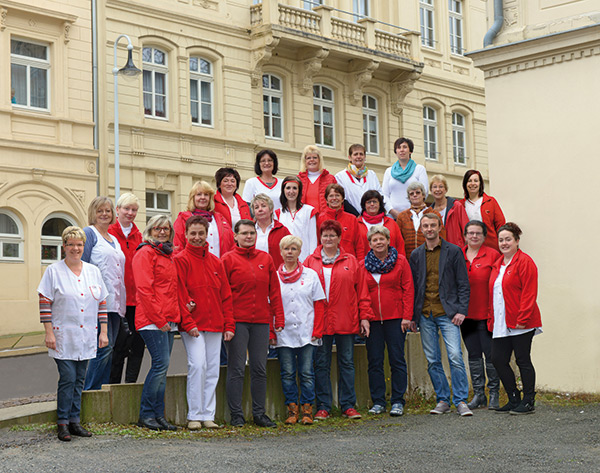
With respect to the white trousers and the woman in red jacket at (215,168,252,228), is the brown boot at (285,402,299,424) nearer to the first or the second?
the white trousers

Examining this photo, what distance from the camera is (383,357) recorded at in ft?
34.2

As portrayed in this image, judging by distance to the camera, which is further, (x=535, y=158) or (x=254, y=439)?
(x=535, y=158)

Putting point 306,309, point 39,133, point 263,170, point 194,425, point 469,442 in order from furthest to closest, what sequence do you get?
point 39,133 → point 263,170 → point 306,309 → point 194,425 → point 469,442

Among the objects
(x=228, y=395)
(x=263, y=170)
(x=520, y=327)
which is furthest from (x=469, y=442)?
(x=263, y=170)

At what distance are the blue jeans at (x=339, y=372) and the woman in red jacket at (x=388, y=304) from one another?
0.32 metres

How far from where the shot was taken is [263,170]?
11.3 meters

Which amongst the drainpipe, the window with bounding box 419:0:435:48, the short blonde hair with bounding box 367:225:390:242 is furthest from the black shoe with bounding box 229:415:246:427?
the window with bounding box 419:0:435:48

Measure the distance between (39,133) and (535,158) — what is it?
14.4m

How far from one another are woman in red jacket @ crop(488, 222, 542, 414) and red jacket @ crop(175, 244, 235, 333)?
2.82m

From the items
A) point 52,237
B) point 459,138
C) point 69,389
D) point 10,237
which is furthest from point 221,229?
point 459,138

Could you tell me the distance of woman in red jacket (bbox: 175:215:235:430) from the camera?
9.21 metres

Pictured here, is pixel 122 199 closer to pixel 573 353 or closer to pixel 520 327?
pixel 520 327

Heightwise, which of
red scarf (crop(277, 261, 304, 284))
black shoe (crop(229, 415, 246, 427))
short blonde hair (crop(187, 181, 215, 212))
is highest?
short blonde hair (crop(187, 181, 215, 212))

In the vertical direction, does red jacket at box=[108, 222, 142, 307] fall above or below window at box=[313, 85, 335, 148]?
below
